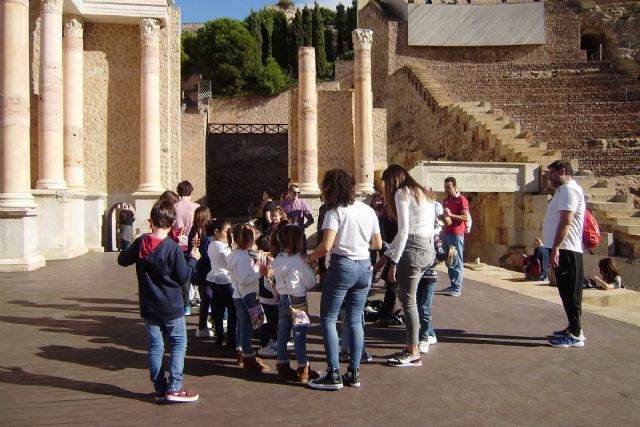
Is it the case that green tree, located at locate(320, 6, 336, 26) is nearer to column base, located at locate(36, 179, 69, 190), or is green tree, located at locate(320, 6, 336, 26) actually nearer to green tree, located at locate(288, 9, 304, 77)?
green tree, located at locate(288, 9, 304, 77)

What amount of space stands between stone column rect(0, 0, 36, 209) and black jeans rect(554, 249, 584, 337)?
9.66 m

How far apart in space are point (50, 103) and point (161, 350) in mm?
12431

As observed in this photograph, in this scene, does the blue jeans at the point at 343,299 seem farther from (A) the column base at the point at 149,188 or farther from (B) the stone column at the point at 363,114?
(B) the stone column at the point at 363,114

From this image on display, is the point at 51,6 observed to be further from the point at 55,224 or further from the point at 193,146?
the point at 193,146

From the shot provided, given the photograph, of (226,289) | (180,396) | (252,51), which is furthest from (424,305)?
(252,51)

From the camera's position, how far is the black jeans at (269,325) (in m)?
5.98

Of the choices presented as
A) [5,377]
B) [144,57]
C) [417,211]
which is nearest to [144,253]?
[5,377]

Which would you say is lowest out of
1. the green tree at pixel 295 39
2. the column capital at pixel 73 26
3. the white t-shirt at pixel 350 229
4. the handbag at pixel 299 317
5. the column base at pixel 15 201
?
the handbag at pixel 299 317

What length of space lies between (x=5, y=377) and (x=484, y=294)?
6.61 metres

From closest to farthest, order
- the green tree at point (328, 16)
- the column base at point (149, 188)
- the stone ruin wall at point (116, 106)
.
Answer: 1. the column base at point (149, 188)
2. the stone ruin wall at point (116, 106)
3. the green tree at point (328, 16)

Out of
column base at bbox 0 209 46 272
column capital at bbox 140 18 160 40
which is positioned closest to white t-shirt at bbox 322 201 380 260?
column base at bbox 0 209 46 272

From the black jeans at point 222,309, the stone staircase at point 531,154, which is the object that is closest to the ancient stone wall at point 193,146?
the stone staircase at point 531,154

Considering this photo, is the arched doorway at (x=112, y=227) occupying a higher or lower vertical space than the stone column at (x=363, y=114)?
lower

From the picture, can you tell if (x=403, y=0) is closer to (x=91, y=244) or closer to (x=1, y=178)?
(x=91, y=244)
